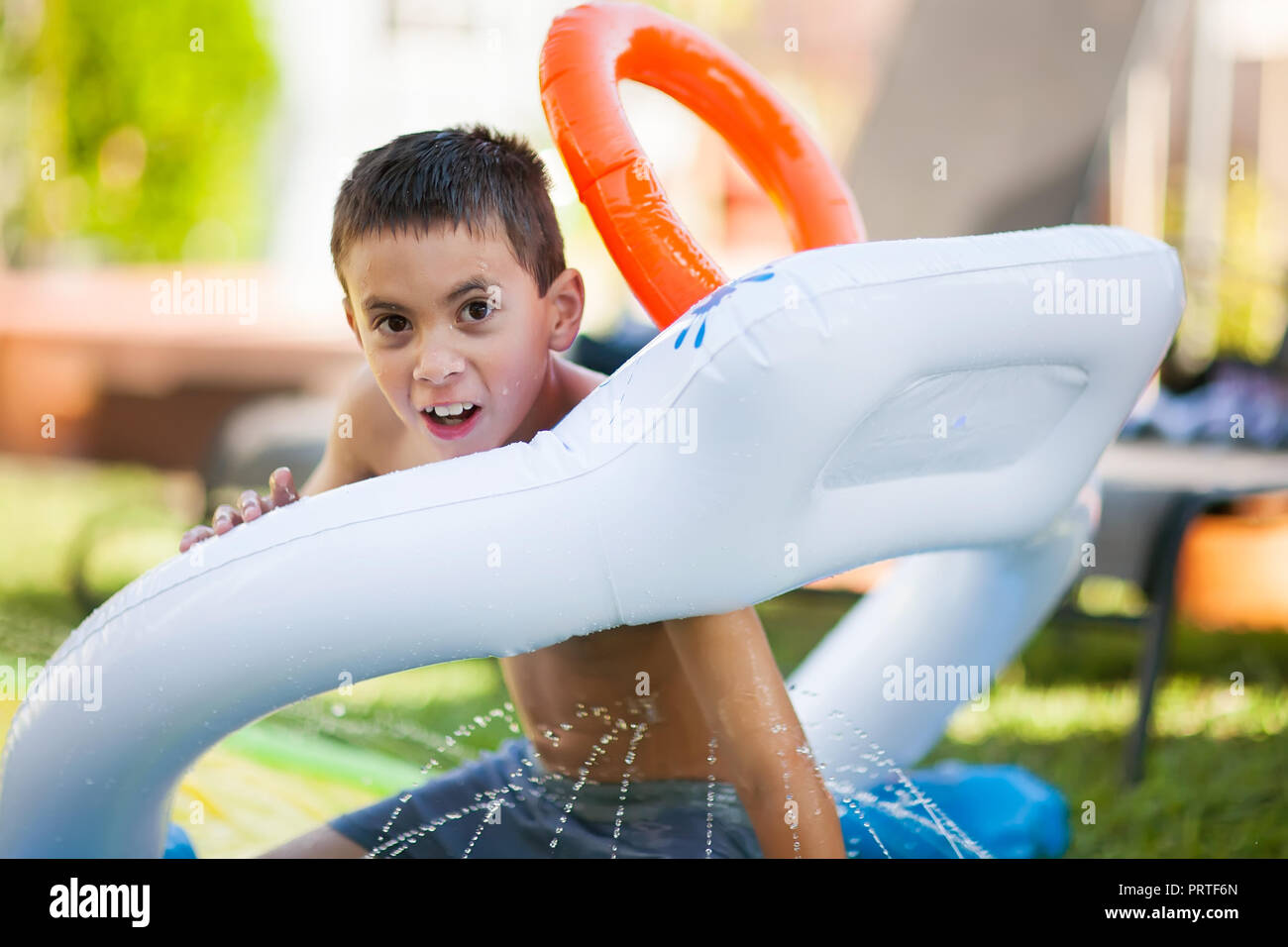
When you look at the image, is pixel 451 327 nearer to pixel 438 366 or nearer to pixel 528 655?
pixel 438 366

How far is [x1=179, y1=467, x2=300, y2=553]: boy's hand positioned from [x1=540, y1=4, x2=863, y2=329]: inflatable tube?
0.42m

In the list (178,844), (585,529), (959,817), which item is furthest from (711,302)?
(959,817)

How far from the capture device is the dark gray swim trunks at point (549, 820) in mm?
1525

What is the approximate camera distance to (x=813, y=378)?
1.14m

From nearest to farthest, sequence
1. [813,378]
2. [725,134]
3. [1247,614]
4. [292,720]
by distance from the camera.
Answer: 1. [813,378]
2. [725,134]
3. [292,720]
4. [1247,614]

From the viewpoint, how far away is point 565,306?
143cm

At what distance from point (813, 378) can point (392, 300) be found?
1.41 ft

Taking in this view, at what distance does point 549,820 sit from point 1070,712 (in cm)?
175

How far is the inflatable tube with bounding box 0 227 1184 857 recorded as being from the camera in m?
1.15

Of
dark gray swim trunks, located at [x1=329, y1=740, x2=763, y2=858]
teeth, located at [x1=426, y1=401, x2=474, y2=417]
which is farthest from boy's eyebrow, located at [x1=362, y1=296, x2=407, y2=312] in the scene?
dark gray swim trunks, located at [x1=329, y1=740, x2=763, y2=858]

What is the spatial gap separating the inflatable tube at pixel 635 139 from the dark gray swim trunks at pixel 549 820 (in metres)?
0.56
